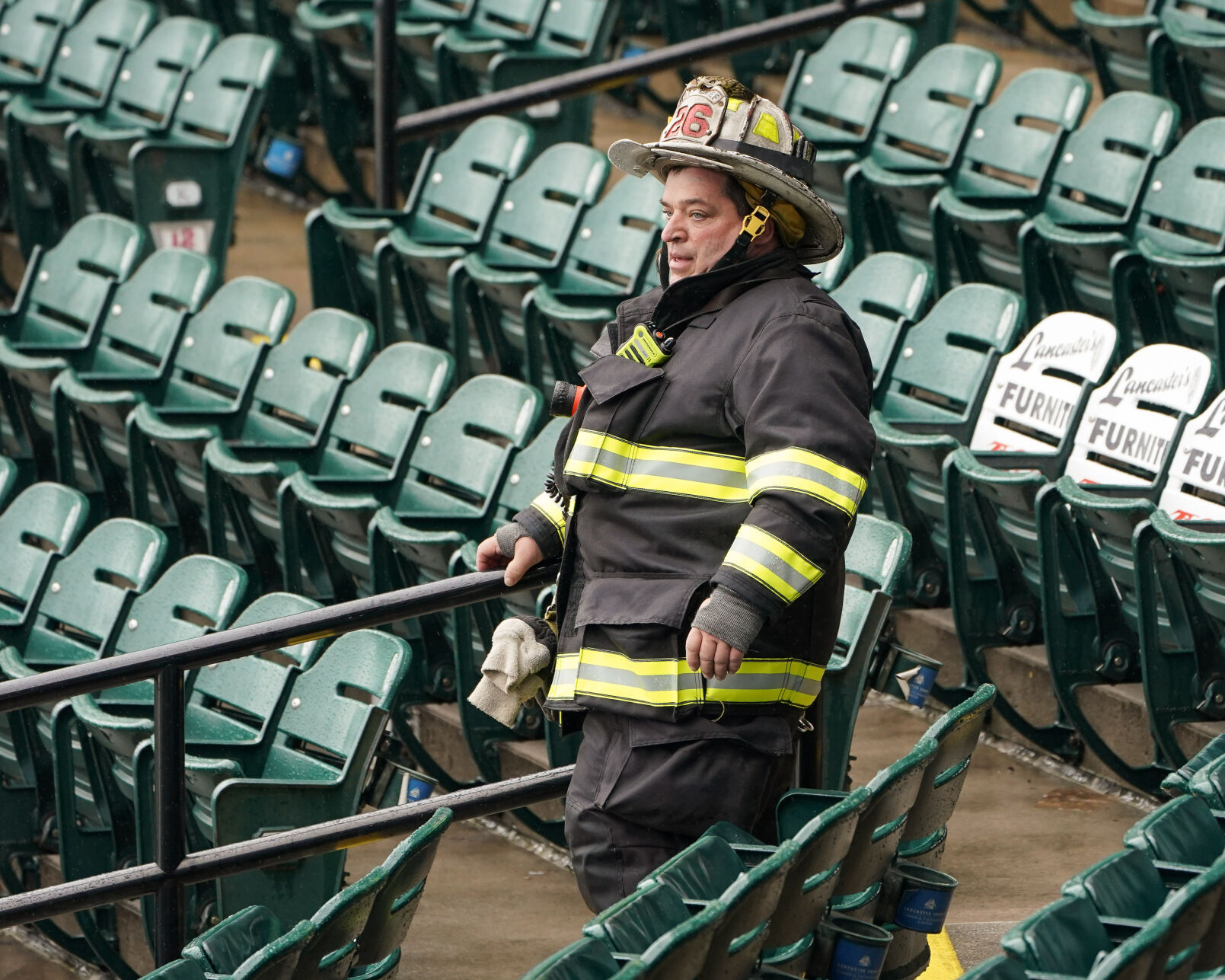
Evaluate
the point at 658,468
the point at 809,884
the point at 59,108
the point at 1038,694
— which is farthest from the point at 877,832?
the point at 59,108

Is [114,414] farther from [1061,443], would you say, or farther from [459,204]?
[1061,443]

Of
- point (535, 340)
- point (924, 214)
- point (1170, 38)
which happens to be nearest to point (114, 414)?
point (535, 340)

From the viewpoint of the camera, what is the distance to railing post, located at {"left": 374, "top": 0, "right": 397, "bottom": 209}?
6414mm

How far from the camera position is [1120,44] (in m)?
6.36

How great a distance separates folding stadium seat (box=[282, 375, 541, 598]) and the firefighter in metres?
1.89

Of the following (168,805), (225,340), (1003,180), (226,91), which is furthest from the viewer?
(226,91)

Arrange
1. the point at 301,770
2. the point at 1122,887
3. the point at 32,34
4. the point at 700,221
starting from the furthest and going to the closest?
the point at 32,34 < the point at 301,770 < the point at 700,221 < the point at 1122,887

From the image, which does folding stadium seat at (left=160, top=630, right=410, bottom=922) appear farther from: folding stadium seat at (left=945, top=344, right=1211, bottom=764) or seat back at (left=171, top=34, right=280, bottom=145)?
seat back at (left=171, top=34, right=280, bottom=145)

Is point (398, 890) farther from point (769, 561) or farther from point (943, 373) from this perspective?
point (943, 373)

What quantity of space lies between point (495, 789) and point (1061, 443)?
177cm

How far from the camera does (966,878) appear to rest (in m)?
3.72

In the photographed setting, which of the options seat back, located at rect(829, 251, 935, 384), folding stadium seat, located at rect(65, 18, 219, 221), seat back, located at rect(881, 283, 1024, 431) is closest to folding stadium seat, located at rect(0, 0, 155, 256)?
folding stadium seat, located at rect(65, 18, 219, 221)

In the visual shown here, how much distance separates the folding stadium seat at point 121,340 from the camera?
5840 mm

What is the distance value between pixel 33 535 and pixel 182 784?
205cm
